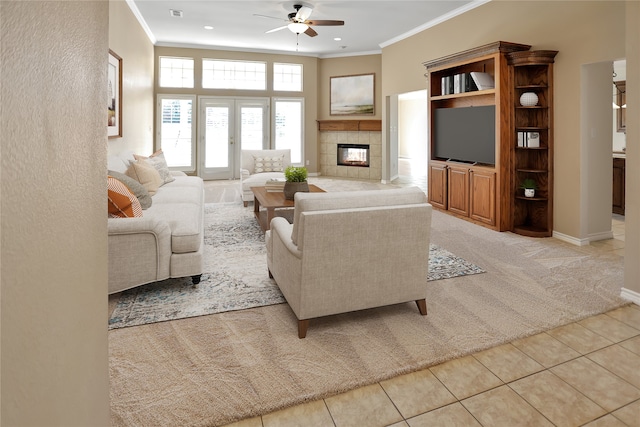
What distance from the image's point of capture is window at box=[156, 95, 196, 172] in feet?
30.6

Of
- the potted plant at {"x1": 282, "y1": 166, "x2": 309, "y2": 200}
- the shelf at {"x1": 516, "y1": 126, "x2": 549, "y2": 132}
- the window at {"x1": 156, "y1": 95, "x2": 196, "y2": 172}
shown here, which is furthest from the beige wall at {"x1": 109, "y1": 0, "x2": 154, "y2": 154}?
the shelf at {"x1": 516, "y1": 126, "x2": 549, "y2": 132}

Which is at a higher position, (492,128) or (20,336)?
(492,128)

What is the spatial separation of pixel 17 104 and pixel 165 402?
62.1 inches

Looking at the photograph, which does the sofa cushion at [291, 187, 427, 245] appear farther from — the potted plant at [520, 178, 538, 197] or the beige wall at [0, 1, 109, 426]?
the potted plant at [520, 178, 538, 197]

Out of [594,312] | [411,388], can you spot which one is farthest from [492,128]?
[411,388]

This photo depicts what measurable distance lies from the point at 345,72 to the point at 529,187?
259 inches

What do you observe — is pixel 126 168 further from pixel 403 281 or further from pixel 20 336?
pixel 20 336

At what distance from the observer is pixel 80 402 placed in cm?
96

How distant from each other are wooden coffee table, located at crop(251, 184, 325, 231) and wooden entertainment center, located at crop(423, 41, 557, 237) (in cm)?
208

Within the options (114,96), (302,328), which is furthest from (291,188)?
(114,96)

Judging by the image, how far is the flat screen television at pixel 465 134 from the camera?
5.16 m

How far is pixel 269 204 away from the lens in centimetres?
442

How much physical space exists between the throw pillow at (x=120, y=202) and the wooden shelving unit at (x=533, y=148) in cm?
419

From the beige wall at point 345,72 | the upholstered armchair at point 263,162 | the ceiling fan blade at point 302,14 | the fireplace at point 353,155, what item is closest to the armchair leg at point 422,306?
the upholstered armchair at point 263,162
